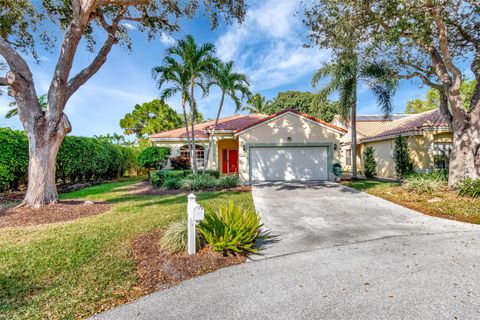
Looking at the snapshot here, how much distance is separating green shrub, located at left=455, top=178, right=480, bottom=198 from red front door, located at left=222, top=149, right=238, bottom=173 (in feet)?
46.9

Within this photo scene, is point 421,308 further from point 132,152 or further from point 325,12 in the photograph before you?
point 132,152

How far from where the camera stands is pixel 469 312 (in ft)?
9.45

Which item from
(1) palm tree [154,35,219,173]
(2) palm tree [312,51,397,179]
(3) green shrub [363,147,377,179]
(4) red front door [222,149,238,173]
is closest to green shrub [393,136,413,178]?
(3) green shrub [363,147,377,179]

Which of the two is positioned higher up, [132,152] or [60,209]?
[132,152]

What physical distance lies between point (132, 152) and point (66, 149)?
29.7 feet

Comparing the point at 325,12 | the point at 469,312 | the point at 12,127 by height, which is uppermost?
the point at 325,12

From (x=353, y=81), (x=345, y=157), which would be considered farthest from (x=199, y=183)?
(x=345, y=157)

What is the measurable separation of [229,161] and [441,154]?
14391mm

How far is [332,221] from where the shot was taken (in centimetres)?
693

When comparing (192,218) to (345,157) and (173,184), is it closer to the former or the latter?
(173,184)

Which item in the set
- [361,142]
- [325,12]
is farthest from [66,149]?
[361,142]

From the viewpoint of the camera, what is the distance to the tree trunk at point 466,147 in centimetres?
1009

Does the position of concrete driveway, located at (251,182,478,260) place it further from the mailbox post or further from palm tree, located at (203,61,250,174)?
palm tree, located at (203,61,250,174)

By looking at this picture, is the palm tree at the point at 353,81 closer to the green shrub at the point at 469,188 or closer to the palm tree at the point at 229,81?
the palm tree at the point at 229,81
